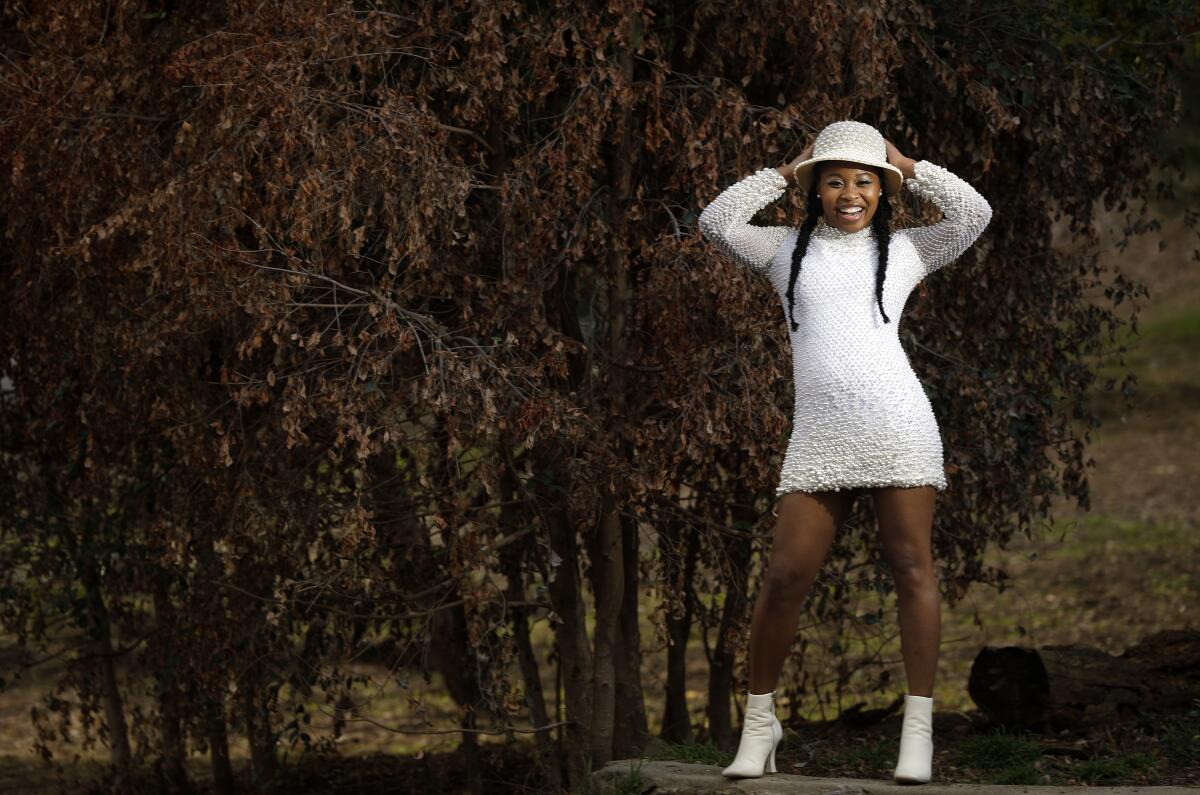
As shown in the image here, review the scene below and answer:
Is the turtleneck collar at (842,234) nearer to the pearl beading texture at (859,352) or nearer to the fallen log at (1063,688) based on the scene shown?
the pearl beading texture at (859,352)

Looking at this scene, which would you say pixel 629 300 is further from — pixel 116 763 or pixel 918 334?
pixel 116 763

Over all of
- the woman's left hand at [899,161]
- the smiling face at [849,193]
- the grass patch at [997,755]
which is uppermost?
the woman's left hand at [899,161]

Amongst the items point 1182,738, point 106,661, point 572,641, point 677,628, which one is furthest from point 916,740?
point 106,661

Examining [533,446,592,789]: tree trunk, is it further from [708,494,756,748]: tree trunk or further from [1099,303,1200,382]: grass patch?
[1099,303,1200,382]: grass patch

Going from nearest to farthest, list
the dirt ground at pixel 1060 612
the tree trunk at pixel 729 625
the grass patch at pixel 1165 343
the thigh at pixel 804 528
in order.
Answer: the thigh at pixel 804 528 < the tree trunk at pixel 729 625 < the dirt ground at pixel 1060 612 < the grass patch at pixel 1165 343

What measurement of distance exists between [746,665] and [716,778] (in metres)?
1.93

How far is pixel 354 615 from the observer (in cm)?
675

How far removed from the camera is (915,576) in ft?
14.6

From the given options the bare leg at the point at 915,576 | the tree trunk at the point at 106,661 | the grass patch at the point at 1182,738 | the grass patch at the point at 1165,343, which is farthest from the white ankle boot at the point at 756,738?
the grass patch at the point at 1165,343

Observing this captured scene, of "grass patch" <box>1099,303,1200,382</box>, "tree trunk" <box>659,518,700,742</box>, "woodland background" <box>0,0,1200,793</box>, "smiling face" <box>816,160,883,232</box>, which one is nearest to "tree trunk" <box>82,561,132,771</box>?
"woodland background" <box>0,0,1200,793</box>

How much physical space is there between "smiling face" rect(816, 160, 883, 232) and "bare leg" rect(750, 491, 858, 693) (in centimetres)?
75

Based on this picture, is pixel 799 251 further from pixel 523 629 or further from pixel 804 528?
pixel 523 629

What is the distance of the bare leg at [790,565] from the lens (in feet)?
14.8

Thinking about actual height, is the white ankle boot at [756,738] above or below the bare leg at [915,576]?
below
